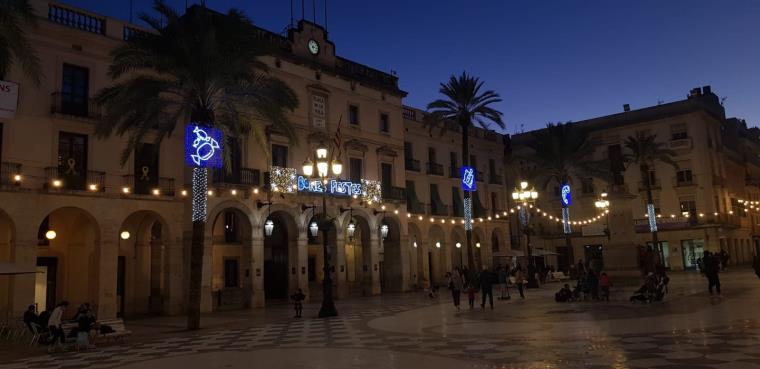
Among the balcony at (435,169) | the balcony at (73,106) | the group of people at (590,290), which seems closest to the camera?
the group of people at (590,290)

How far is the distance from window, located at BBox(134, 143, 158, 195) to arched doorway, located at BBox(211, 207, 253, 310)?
15.1 ft

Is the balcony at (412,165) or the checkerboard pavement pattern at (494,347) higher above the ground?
the balcony at (412,165)

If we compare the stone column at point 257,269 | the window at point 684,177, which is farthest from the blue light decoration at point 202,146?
the window at point 684,177

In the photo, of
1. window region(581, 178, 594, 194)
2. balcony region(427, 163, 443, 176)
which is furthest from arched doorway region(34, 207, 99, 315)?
window region(581, 178, 594, 194)

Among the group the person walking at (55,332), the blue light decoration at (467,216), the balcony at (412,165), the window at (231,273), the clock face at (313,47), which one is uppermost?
the clock face at (313,47)

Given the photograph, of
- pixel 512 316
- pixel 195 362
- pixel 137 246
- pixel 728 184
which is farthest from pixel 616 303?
pixel 728 184

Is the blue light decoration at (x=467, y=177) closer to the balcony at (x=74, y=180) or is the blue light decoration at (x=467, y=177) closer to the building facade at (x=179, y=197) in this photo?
the building facade at (x=179, y=197)

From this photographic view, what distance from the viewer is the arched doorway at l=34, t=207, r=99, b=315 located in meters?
26.6

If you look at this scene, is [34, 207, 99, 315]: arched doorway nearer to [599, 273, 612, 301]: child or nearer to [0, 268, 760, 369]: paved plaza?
[0, 268, 760, 369]: paved plaza

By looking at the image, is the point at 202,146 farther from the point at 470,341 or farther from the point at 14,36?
the point at 470,341

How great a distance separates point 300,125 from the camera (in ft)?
112

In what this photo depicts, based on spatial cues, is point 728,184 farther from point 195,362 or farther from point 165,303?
point 195,362

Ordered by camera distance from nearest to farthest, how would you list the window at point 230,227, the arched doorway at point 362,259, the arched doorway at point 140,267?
1. the arched doorway at point 140,267
2. the window at point 230,227
3. the arched doorway at point 362,259

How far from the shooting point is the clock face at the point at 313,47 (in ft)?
117
